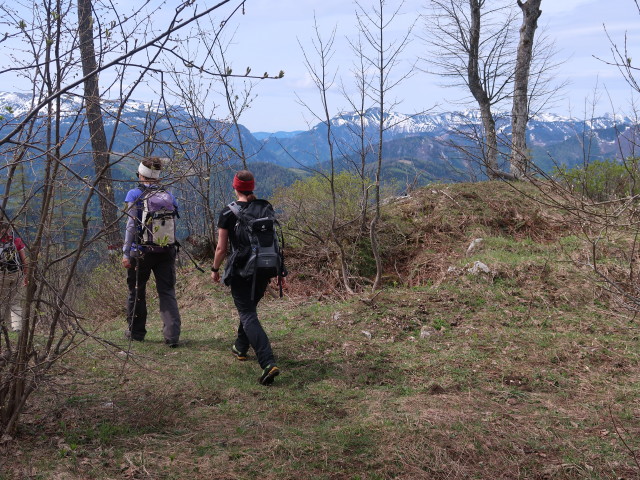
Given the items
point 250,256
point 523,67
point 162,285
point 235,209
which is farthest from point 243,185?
point 523,67

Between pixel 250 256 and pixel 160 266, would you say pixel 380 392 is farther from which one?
pixel 160 266

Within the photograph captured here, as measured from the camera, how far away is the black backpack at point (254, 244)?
16.5 ft

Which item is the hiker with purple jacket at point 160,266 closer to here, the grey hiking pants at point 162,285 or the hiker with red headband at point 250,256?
the grey hiking pants at point 162,285

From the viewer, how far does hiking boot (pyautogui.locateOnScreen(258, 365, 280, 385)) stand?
4934 mm

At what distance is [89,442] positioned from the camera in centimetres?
366

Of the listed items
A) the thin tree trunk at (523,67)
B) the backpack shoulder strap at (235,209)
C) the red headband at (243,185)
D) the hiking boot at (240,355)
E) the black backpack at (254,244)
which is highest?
the thin tree trunk at (523,67)

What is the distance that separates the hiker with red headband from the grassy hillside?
35 cm

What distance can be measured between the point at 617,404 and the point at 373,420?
2.03 metres

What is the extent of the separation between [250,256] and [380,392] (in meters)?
1.72

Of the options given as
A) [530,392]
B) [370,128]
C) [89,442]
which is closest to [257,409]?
[89,442]

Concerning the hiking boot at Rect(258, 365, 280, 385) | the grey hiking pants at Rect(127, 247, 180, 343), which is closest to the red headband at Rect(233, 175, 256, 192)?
the grey hiking pants at Rect(127, 247, 180, 343)

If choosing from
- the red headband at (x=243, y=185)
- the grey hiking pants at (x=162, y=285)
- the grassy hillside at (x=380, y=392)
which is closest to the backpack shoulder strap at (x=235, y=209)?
the red headband at (x=243, y=185)

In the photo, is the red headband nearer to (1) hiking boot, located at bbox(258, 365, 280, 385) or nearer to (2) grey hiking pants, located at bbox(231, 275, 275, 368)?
(2) grey hiking pants, located at bbox(231, 275, 275, 368)

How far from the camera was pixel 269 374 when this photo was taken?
16.2 ft
